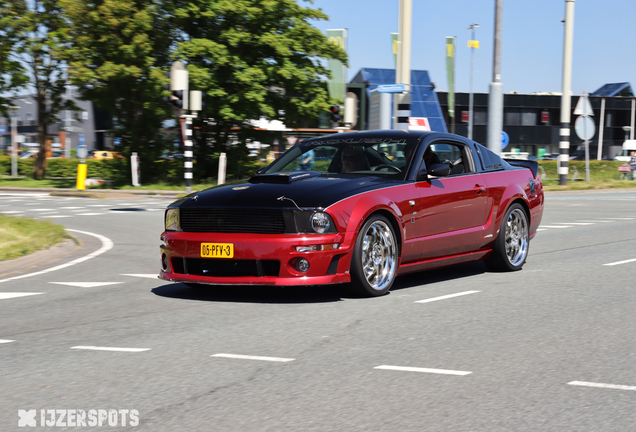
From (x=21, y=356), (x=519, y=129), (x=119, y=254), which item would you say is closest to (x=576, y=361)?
(x=21, y=356)

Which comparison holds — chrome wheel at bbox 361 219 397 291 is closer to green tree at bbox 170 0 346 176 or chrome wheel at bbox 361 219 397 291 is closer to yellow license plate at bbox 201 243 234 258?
yellow license plate at bbox 201 243 234 258

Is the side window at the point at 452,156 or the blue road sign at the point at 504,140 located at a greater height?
the blue road sign at the point at 504,140

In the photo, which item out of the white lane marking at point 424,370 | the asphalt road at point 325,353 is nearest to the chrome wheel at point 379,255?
the asphalt road at point 325,353

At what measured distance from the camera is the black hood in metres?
6.82

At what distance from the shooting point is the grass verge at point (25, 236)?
1100 centimetres

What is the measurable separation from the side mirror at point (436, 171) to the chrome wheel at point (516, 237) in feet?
5.17

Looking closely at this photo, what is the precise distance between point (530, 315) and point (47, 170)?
37.7 meters

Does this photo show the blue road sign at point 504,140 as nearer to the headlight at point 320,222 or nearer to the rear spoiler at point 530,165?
the rear spoiler at point 530,165

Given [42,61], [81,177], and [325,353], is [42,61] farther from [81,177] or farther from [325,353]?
[325,353]

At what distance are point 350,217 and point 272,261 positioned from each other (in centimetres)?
73

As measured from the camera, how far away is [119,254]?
11297mm

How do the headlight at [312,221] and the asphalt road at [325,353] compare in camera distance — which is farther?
the headlight at [312,221]

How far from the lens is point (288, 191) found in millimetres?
6973

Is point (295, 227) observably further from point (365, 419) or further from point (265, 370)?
point (365, 419)
